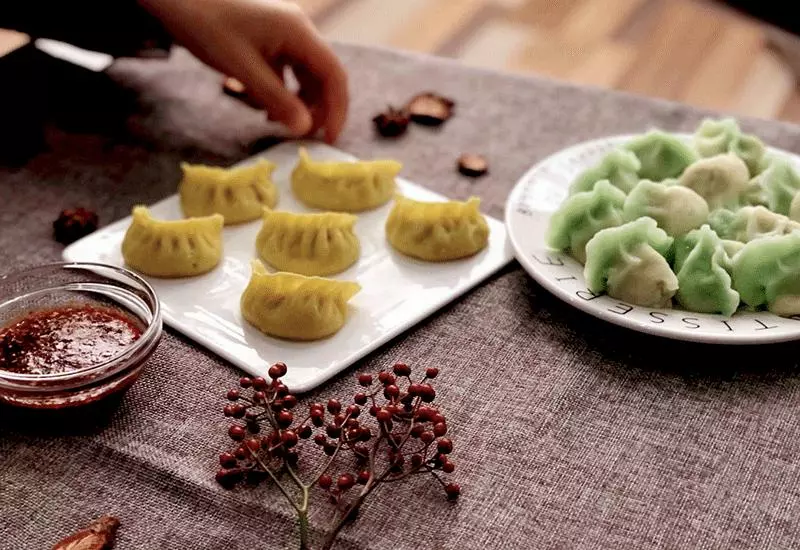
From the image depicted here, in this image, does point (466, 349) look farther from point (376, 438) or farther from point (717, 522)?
point (717, 522)

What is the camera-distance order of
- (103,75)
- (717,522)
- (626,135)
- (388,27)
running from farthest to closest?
(388,27)
(103,75)
(626,135)
(717,522)

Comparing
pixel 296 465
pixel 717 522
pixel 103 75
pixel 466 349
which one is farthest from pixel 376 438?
pixel 103 75

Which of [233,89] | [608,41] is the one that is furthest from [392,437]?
[608,41]

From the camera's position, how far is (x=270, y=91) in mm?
1449

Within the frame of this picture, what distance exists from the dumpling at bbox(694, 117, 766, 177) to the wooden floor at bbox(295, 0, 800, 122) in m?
1.32

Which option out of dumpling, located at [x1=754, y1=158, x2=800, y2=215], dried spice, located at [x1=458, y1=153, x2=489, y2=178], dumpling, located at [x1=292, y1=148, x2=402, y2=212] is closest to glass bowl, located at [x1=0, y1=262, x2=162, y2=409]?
dumpling, located at [x1=292, y1=148, x2=402, y2=212]

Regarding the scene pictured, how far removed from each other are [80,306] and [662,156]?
0.78 meters

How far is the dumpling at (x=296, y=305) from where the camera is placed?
1052mm

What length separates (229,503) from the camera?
0.88m

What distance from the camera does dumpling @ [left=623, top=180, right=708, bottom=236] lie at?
3.76 ft

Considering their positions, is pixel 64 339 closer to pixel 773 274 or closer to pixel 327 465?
pixel 327 465

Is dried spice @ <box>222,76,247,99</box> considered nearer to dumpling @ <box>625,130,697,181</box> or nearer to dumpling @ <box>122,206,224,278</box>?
dumpling @ <box>122,206,224,278</box>

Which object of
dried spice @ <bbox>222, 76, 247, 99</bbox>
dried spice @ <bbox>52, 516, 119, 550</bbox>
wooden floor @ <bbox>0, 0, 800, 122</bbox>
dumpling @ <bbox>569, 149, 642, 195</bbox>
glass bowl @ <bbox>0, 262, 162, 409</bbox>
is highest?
dumpling @ <bbox>569, 149, 642, 195</bbox>

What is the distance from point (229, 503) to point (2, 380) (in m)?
0.26
